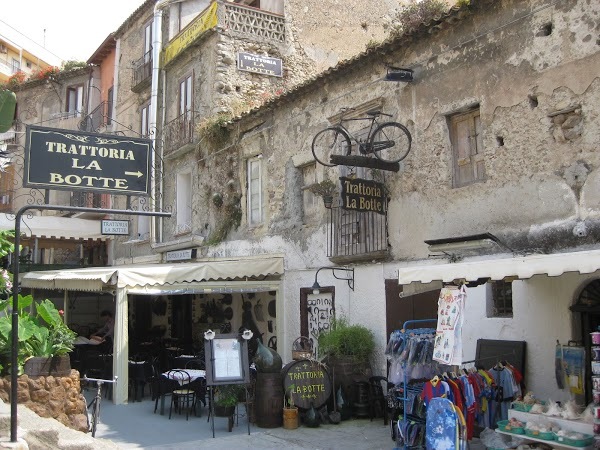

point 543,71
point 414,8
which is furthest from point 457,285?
point 414,8

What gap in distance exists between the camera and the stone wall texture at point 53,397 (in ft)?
25.5

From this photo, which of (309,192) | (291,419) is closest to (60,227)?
(309,192)

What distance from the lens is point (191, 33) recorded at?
1684 centimetres

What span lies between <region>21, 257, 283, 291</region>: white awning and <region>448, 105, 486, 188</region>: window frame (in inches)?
186

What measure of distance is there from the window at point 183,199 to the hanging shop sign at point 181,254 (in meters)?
0.63

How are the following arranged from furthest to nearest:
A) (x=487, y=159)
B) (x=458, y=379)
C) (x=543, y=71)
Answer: (x=487, y=159) → (x=543, y=71) → (x=458, y=379)

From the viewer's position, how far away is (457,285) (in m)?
7.33

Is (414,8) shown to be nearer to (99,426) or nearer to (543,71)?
(543,71)

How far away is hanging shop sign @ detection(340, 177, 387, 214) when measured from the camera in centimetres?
948

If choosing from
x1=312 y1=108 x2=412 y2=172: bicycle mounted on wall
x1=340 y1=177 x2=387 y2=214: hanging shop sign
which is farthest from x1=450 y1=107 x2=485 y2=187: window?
x1=340 y1=177 x2=387 y2=214: hanging shop sign

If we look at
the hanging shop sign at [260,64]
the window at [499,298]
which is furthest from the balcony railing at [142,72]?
the window at [499,298]

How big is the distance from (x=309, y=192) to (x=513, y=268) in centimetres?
636

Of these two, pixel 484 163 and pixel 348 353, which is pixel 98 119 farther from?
pixel 484 163

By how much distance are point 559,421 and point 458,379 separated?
44.2 inches
